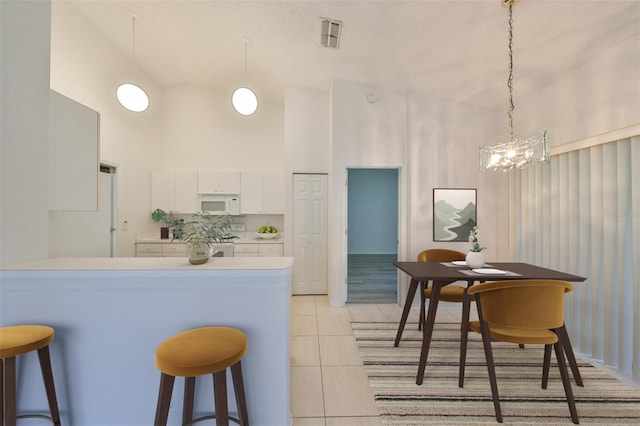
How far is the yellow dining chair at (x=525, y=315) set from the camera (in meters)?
1.92

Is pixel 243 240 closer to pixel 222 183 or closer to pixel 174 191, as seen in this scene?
pixel 222 183

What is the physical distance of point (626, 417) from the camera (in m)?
1.91

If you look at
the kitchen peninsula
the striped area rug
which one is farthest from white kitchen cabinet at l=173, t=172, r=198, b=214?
the striped area rug

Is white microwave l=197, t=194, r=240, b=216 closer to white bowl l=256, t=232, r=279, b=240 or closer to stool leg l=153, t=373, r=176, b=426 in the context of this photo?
white bowl l=256, t=232, r=279, b=240

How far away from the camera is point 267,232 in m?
4.91

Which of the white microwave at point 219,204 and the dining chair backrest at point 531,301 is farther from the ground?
the white microwave at point 219,204

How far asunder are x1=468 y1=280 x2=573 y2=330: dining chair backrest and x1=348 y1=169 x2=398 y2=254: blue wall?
6861 mm

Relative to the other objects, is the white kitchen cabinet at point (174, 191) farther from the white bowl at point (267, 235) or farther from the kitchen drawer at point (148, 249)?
the white bowl at point (267, 235)

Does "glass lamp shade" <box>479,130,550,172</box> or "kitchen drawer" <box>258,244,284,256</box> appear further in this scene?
"kitchen drawer" <box>258,244,284,256</box>

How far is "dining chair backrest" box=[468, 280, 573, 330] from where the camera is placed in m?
1.94

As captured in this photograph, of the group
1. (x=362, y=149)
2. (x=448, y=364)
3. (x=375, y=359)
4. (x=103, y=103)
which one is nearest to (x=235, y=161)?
(x=103, y=103)

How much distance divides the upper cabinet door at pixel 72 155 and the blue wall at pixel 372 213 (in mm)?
7199

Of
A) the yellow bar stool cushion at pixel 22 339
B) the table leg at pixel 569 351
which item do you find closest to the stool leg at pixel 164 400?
the yellow bar stool cushion at pixel 22 339

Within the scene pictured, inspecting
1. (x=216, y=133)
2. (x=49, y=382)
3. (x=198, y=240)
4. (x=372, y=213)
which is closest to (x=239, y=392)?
(x=198, y=240)
